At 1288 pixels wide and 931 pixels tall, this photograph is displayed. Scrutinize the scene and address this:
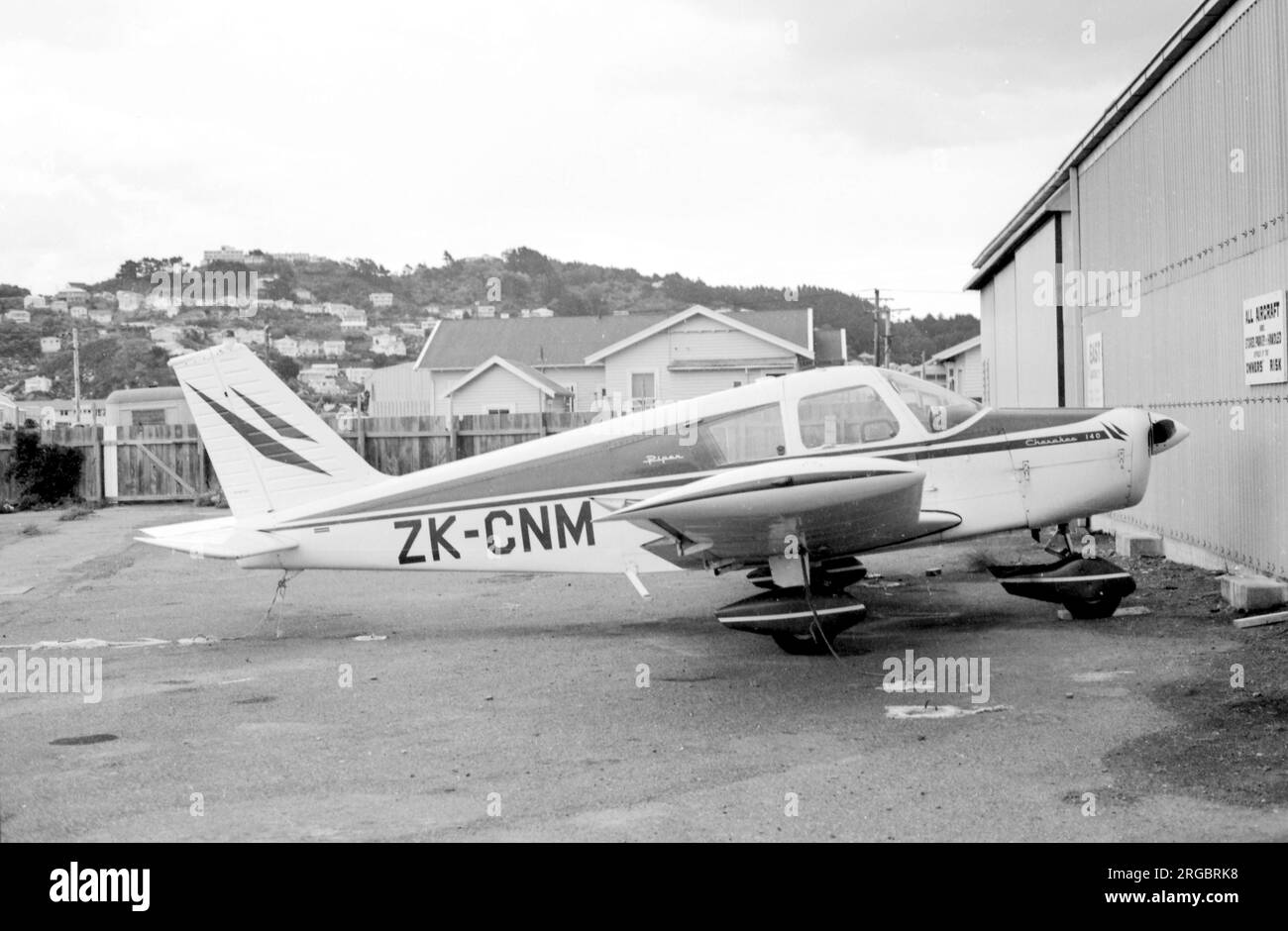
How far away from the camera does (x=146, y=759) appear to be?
6688 millimetres

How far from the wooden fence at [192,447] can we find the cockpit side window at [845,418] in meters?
20.5

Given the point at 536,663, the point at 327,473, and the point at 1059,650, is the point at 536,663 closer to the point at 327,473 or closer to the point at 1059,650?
the point at 327,473

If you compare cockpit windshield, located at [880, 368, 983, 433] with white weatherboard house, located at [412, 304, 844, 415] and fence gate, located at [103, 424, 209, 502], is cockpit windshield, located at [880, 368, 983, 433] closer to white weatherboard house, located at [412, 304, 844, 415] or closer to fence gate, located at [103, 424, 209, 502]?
fence gate, located at [103, 424, 209, 502]

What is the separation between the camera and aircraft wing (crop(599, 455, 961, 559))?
753 centimetres

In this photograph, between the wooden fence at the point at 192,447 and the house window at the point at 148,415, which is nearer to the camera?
the wooden fence at the point at 192,447

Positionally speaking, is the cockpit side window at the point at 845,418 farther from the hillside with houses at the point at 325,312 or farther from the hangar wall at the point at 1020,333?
the hillside with houses at the point at 325,312

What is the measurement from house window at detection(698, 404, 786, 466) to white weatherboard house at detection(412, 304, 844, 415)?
27788 mm

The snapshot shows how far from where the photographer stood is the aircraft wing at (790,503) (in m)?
7.53

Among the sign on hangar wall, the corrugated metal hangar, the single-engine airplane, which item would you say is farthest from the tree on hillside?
the sign on hangar wall

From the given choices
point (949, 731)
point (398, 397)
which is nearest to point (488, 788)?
point (949, 731)

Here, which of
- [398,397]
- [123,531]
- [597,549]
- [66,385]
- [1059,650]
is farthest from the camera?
[66,385]

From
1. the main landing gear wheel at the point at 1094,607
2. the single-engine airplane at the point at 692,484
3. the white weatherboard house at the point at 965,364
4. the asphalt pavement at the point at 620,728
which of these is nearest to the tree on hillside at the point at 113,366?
the white weatherboard house at the point at 965,364

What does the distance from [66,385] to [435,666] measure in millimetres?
74222

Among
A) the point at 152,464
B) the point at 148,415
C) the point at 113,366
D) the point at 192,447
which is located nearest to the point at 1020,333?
the point at 192,447
